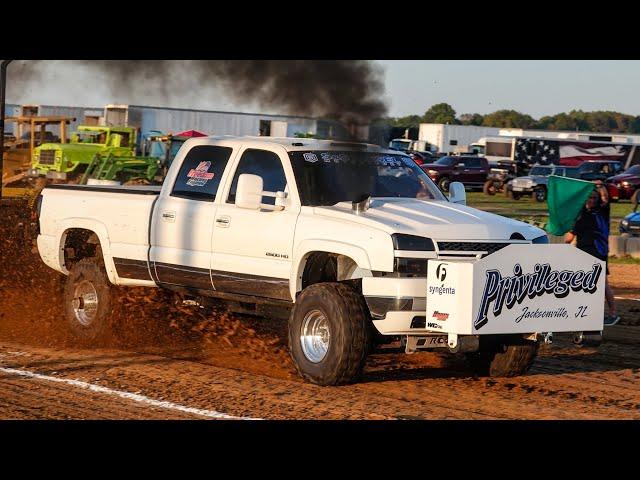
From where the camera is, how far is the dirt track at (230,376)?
25.5 ft

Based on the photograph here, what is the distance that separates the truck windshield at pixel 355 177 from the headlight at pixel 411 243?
754mm

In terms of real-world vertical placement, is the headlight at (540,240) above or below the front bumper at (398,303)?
above

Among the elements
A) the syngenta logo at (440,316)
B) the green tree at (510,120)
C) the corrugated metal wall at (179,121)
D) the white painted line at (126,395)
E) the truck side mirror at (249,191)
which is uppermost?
the green tree at (510,120)

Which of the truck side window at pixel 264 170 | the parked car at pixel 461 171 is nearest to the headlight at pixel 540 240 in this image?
the truck side window at pixel 264 170

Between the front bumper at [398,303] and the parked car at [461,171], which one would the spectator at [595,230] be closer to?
the front bumper at [398,303]

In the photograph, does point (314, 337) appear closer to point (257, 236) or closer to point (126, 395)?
point (257, 236)

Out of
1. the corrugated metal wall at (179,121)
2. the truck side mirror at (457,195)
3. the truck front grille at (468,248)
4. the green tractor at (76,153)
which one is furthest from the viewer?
the corrugated metal wall at (179,121)

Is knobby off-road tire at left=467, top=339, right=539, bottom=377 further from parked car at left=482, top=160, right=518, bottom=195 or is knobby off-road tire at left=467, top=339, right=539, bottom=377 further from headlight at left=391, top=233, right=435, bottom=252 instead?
parked car at left=482, top=160, right=518, bottom=195

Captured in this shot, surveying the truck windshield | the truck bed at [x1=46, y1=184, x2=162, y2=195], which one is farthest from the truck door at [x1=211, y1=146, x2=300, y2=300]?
the truck bed at [x1=46, y1=184, x2=162, y2=195]

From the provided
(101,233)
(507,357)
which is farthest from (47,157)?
(507,357)

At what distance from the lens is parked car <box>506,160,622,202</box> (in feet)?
138

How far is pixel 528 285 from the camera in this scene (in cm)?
834

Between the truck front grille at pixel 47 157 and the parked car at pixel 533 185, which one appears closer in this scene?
the truck front grille at pixel 47 157
